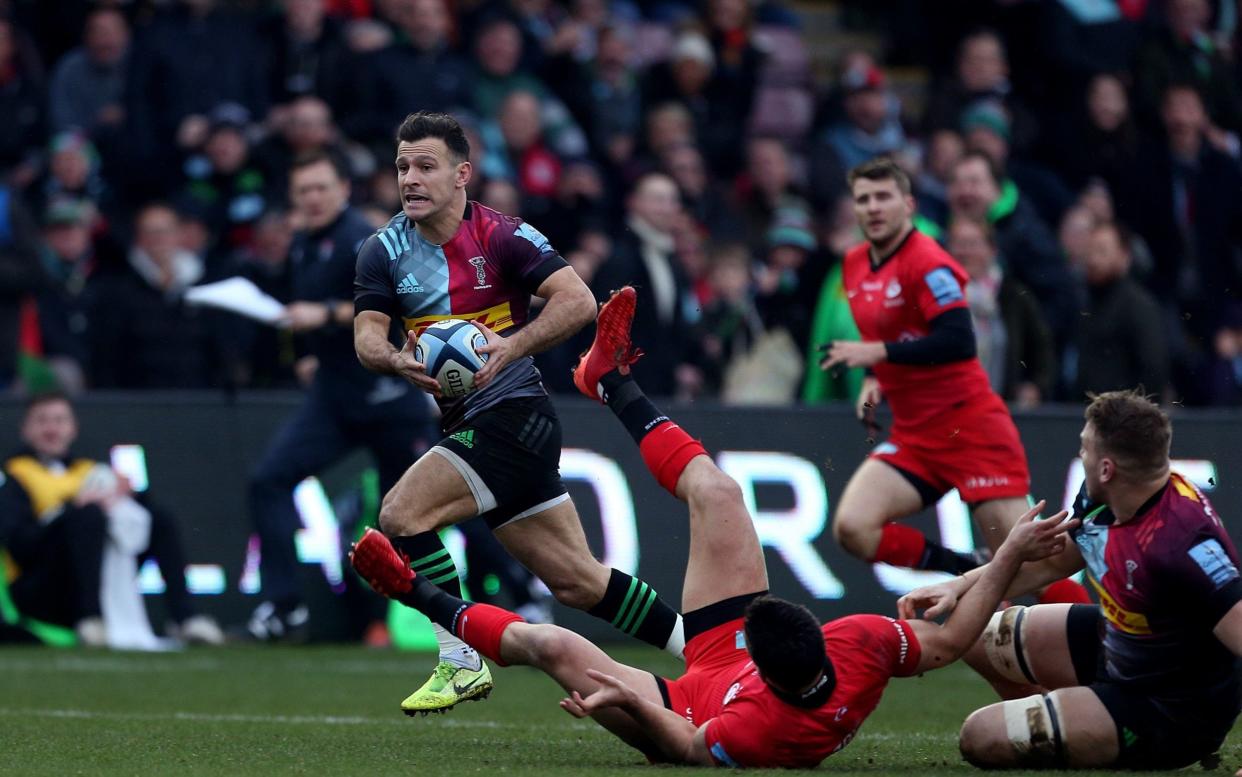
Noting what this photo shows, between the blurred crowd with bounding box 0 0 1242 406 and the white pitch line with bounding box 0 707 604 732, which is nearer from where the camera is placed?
the white pitch line with bounding box 0 707 604 732

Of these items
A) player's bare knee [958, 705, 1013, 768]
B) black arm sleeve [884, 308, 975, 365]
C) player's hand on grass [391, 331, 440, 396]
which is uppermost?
player's hand on grass [391, 331, 440, 396]

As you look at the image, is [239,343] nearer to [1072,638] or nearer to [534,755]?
[534,755]

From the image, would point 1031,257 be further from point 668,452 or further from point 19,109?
point 19,109

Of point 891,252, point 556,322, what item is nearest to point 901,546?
point 891,252

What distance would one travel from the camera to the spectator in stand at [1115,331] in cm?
1233

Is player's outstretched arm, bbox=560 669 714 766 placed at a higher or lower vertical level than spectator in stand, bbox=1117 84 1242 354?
lower

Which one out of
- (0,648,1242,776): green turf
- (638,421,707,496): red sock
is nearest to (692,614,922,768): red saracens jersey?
(0,648,1242,776): green turf

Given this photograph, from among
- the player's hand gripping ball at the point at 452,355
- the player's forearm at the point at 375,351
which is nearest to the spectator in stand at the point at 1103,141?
the player's hand gripping ball at the point at 452,355

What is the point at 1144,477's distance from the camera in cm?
605

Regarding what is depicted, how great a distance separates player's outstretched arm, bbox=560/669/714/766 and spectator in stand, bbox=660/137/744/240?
8.76 m

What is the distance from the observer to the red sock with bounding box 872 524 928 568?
9.11 m

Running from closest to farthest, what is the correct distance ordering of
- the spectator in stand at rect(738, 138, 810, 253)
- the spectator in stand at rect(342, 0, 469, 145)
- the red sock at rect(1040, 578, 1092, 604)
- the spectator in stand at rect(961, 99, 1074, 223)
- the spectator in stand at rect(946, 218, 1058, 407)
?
the red sock at rect(1040, 578, 1092, 604) < the spectator in stand at rect(946, 218, 1058, 407) < the spectator in stand at rect(342, 0, 469, 145) < the spectator in stand at rect(961, 99, 1074, 223) < the spectator in stand at rect(738, 138, 810, 253)

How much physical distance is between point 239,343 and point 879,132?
5.57m

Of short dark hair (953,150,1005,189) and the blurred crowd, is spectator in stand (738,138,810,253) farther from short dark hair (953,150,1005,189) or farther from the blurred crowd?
short dark hair (953,150,1005,189)
